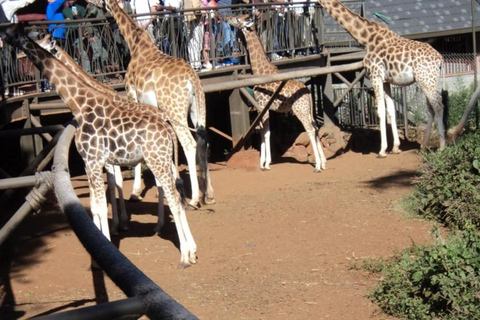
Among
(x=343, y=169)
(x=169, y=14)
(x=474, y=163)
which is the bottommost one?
(x=343, y=169)

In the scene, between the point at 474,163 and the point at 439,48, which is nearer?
the point at 474,163

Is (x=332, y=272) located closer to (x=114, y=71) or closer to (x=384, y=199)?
(x=384, y=199)

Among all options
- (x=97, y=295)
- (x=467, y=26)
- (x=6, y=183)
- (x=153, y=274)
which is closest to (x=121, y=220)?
(x=153, y=274)

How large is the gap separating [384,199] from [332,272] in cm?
377

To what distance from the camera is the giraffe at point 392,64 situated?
15578 mm

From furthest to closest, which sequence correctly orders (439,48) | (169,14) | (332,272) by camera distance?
1. (439,48)
2. (169,14)
3. (332,272)

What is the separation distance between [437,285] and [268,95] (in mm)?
9059

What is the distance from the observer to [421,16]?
2344cm

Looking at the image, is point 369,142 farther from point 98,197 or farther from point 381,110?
point 98,197

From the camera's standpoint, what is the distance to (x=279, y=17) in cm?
1700

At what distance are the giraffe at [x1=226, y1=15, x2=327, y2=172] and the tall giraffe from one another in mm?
3377

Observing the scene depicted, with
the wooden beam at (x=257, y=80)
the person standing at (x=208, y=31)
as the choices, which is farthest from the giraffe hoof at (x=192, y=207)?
the person standing at (x=208, y=31)

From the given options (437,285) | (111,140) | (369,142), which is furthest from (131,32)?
(369,142)

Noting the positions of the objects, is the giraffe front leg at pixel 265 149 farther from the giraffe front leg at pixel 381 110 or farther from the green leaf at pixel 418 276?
the green leaf at pixel 418 276
